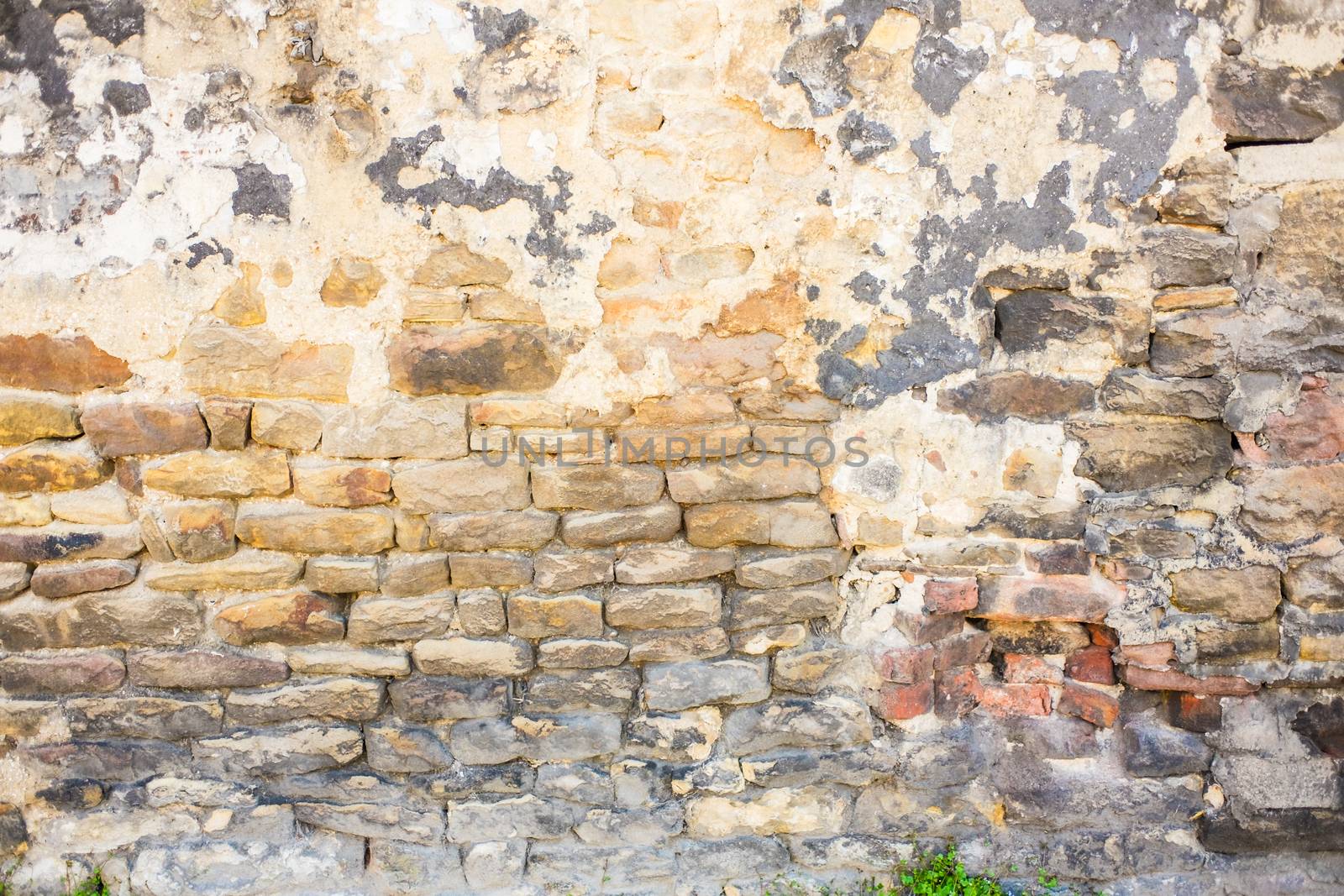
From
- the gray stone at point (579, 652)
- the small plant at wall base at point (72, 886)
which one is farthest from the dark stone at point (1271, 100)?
the small plant at wall base at point (72, 886)

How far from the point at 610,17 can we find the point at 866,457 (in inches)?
41.7

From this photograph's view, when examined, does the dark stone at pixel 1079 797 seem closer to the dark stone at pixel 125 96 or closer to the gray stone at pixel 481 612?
the gray stone at pixel 481 612

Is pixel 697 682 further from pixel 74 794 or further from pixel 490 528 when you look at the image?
pixel 74 794

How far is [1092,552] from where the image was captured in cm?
205

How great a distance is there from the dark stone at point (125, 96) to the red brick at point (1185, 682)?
2448mm

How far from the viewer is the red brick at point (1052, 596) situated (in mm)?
2059

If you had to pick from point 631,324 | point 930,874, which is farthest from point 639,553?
point 930,874

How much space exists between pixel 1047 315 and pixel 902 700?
3.01 ft

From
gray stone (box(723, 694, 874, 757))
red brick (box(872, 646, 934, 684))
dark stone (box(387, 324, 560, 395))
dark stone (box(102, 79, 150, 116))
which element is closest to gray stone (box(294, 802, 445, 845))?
gray stone (box(723, 694, 874, 757))

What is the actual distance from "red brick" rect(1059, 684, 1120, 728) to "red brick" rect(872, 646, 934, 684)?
14.4 inches

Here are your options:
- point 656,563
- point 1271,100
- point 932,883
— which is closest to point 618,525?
point 656,563

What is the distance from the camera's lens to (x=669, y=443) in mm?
1967

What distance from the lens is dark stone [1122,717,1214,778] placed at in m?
2.11

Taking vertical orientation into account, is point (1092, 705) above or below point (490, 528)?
below
